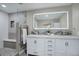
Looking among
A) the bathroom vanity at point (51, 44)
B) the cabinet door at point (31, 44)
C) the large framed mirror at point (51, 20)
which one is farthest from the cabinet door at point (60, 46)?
the cabinet door at point (31, 44)

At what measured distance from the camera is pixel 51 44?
81.4 inches

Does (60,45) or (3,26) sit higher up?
(3,26)

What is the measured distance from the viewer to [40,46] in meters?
2.11

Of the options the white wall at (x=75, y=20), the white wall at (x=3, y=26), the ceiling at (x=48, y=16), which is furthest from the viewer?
the ceiling at (x=48, y=16)

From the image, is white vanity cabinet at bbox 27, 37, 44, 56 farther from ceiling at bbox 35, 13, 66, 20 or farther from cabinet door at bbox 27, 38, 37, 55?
ceiling at bbox 35, 13, 66, 20

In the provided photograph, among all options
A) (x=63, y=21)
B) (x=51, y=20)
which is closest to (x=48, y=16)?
(x=51, y=20)

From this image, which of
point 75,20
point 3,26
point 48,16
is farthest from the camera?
point 48,16

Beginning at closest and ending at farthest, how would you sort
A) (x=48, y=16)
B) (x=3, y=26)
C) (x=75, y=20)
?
1. (x=3, y=26)
2. (x=75, y=20)
3. (x=48, y=16)

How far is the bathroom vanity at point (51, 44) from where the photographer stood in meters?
2.00

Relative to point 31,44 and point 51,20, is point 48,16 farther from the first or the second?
point 31,44

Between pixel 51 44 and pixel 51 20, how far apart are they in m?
0.60

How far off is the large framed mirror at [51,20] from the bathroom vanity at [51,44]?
27 centimetres

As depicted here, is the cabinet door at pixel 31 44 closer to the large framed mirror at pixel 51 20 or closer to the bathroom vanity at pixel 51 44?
the bathroom vanity at pixel 51 44

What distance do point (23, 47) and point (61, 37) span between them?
0.93m
